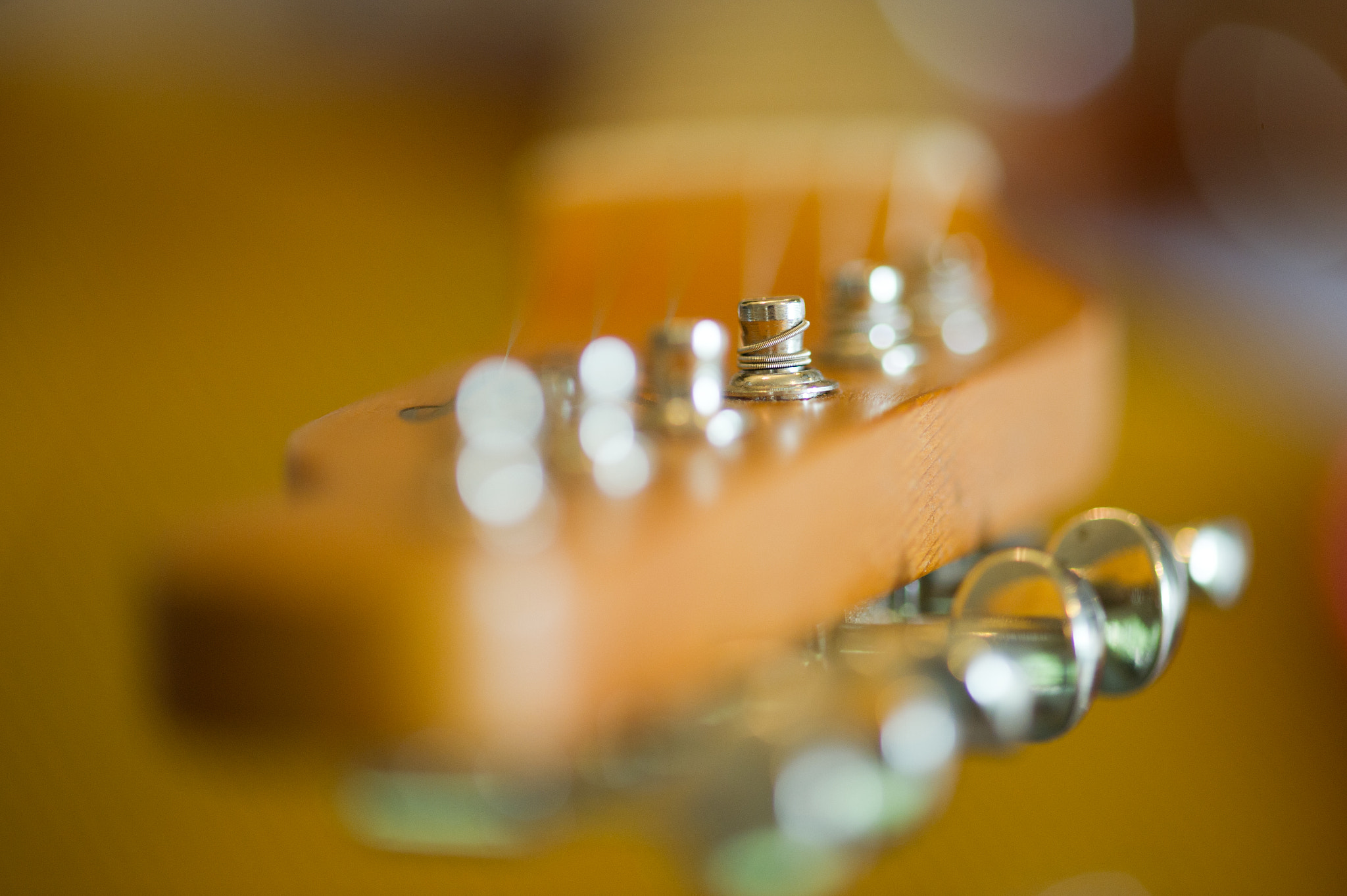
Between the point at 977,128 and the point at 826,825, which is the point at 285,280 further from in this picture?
the point at 826,825

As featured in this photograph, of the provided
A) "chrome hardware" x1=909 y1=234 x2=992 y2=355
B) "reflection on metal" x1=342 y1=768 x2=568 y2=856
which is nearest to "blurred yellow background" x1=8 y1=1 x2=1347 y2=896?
"reflection on metal" x1=342 y1=768 x2=568 y2=856

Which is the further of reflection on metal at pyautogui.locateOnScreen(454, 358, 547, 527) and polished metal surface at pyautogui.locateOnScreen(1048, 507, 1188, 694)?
polished metal surface at pyautogui.locateOnScreen(1048, 507, 1188, 694)

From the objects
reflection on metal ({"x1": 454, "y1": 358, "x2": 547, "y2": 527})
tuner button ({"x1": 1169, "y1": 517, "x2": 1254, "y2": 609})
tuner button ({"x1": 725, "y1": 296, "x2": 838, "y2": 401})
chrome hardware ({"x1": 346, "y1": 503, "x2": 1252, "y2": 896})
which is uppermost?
tuner button ({"x1": 725, "y1": 296, "x2": 838, "y2": 401})

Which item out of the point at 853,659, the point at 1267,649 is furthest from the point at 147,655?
the point at 1267,649

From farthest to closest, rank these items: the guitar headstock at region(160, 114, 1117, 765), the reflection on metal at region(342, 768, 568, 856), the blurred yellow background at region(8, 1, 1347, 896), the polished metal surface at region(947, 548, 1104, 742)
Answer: the blurred yellow background at region(8, 1, 1347, 896), the reflection on metal at region(342, 768, 568, 856), the polished metal surface at region(947, 548, 1104, 742), the guitar headstock at region(160, 114, 1117, 765)

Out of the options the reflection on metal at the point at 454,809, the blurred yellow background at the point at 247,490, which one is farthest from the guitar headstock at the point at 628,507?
the blurred yellow background at the point at 247,490

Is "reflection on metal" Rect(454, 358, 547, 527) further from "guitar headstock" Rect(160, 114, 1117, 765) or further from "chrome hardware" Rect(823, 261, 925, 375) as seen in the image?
"chrome hardware" Rect(823, 261, 925, 375)

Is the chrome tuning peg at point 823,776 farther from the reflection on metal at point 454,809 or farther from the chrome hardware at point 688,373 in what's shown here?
the reflection on metal at point 454,809
